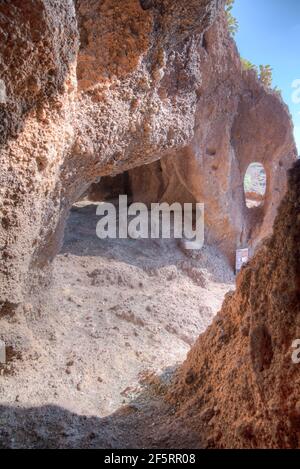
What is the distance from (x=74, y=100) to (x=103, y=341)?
1.91 metres

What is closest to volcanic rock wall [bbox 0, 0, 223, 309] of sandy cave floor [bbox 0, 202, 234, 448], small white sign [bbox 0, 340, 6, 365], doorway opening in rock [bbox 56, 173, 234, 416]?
small white sign [bbox 0, 340, 6, 365]

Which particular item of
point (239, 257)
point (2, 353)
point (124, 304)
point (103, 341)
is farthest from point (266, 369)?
point (239, 257)

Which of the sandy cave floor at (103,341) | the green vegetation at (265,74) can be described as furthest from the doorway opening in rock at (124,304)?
the green vegetation at (265,74)

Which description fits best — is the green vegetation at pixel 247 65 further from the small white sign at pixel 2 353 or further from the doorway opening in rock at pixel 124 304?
the small white sign at pixel 2 353

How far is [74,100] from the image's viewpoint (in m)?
2.00

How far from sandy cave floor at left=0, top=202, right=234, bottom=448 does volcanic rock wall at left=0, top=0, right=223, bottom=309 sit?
0.51 m

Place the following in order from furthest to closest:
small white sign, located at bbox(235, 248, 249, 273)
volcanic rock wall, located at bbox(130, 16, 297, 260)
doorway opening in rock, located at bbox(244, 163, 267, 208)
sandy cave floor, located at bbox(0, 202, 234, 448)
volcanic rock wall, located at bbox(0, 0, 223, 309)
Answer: doorway opening in rock, located at bbox(244, 163, 267, 208) < small white sign, located at bbox(235, 248, 249, 273) < volcanic rock wall, located at bbox(130, 16, 297, 260) < sandy cave floor, located at bbox(0, 202, 234, 448) < volcanic rock wall, located at bbox(0, 0, 223, 309)

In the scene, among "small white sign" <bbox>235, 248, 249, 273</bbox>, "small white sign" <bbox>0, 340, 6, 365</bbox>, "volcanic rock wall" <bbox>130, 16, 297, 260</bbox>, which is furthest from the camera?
"small white sign" <bbox>235, 248, 249, 273</bbox>

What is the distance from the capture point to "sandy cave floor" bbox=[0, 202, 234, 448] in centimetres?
180

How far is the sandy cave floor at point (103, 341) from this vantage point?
1.80 m

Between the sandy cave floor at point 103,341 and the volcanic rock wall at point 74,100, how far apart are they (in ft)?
1.67

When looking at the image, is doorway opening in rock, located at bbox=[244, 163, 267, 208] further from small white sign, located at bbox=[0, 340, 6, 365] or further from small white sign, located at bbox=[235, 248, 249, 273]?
small white sign, located at bbox=[0, 340, 6, 365]

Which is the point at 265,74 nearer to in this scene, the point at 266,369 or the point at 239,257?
the point at 239,257

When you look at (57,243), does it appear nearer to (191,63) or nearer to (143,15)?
(143,15)
